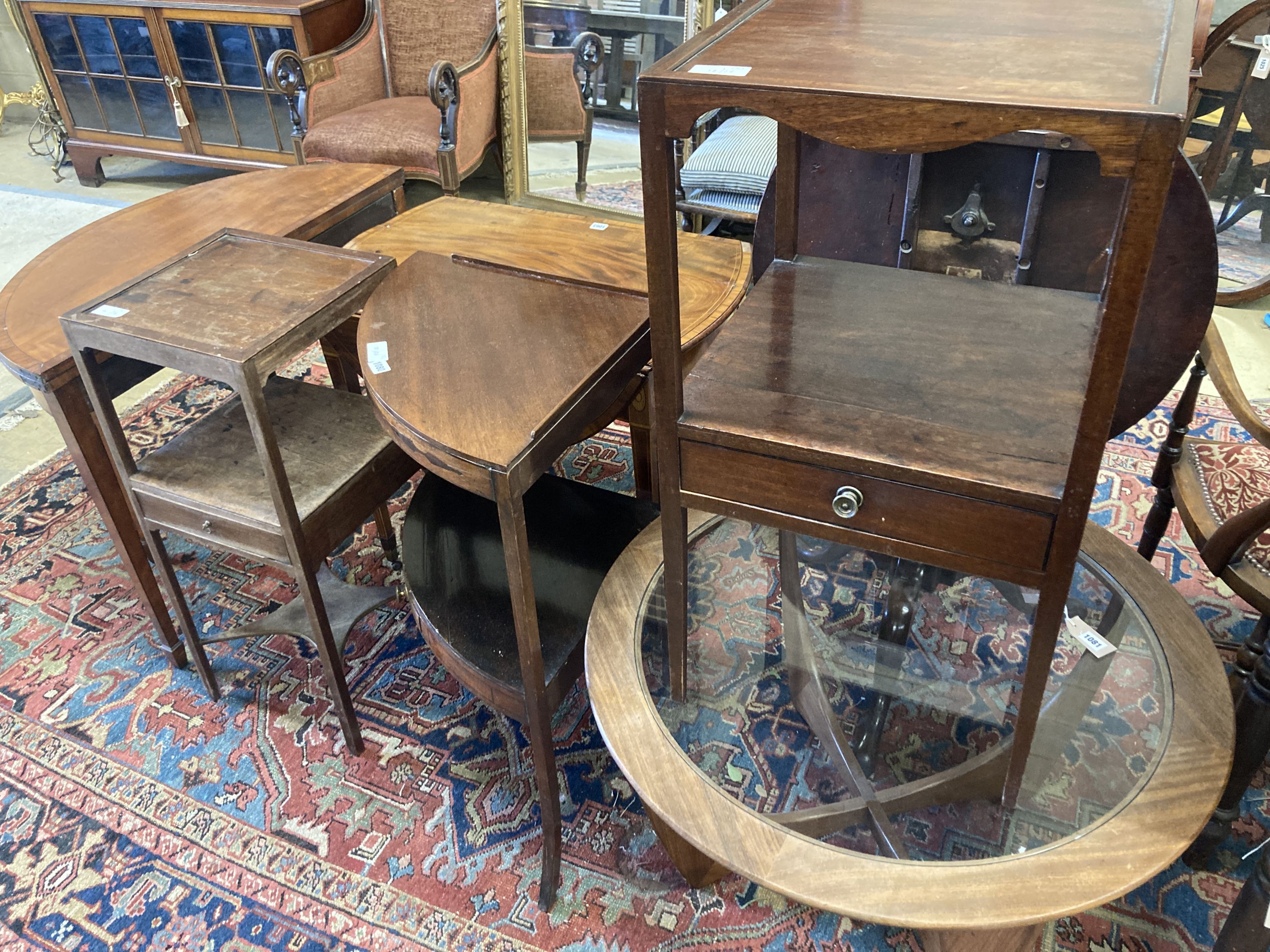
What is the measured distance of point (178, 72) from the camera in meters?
4.05

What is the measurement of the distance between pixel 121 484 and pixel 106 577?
1.89 feet

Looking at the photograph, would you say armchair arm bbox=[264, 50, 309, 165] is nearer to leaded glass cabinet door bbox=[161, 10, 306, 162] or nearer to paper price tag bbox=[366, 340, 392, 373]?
leaded glass cabinet door bbox=[161, 10, 306, 162]

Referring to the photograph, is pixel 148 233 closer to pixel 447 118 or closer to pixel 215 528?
pixel 215 528

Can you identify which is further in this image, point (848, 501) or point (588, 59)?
point (588, 59)

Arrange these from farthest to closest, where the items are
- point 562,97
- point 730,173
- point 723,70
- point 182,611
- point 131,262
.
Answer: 1. point 562,97
2. point 730,173
3. point 131,262
4. point 182,611
5. point 723,70

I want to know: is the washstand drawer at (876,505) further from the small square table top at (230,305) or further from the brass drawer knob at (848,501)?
the small square table top at (230,305)

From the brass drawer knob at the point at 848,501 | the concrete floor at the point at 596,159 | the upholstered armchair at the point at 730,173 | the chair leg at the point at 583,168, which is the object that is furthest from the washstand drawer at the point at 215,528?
the chair leg at the point at 583,168

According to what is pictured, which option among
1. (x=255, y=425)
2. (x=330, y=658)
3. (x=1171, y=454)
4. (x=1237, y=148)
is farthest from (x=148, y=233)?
(x=1237, y=148)

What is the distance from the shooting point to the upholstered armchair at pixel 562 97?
3.50 m

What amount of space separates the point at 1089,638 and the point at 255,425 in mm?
1257

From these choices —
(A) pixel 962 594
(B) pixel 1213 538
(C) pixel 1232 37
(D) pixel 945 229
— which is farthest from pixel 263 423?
(C) pixel 1232 37

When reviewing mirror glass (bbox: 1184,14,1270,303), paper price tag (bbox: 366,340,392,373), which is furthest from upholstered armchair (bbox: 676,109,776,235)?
paper price tag (bbox: 366,340,392,373)

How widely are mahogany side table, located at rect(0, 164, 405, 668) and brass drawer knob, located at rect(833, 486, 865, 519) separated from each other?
4.42 ft

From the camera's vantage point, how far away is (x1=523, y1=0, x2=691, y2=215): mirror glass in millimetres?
3318
